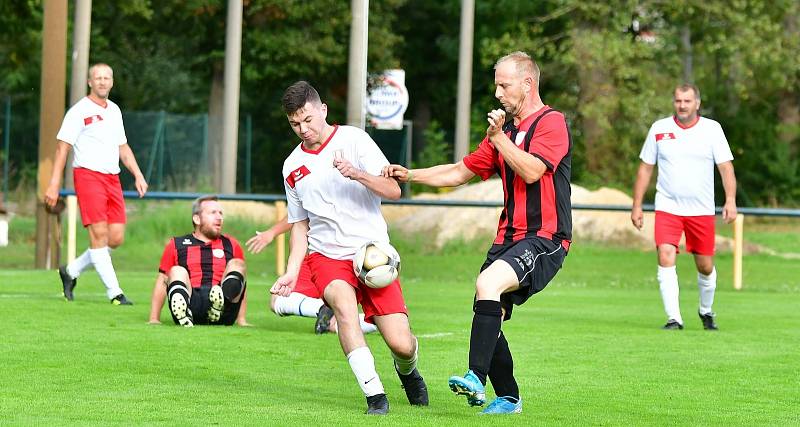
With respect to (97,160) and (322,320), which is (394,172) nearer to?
(322,320)

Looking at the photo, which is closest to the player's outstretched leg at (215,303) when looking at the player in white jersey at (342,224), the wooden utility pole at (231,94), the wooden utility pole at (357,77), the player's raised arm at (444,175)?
the player in white jersey at (342,224)

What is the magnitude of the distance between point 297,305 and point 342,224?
3.89 m

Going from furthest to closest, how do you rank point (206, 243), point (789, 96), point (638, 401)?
point (789, 96) → point (206, 243) → point (638, 401)

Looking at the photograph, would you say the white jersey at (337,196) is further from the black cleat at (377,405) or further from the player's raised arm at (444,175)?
the black cleat at (377,405)

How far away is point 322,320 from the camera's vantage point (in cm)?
1248

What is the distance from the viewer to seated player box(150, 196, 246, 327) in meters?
12.6

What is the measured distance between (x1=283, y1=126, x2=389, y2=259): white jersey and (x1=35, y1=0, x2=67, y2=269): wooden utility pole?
13.0 metres

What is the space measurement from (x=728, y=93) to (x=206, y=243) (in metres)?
35.2

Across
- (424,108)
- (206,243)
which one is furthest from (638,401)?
(424,108)

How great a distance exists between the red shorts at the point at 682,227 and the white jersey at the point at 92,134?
4894 mm

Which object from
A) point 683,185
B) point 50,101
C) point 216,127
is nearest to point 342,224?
point 683,185

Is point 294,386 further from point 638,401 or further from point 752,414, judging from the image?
point 752,414

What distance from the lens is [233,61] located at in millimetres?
28797

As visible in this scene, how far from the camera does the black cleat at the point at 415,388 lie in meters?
8.59
